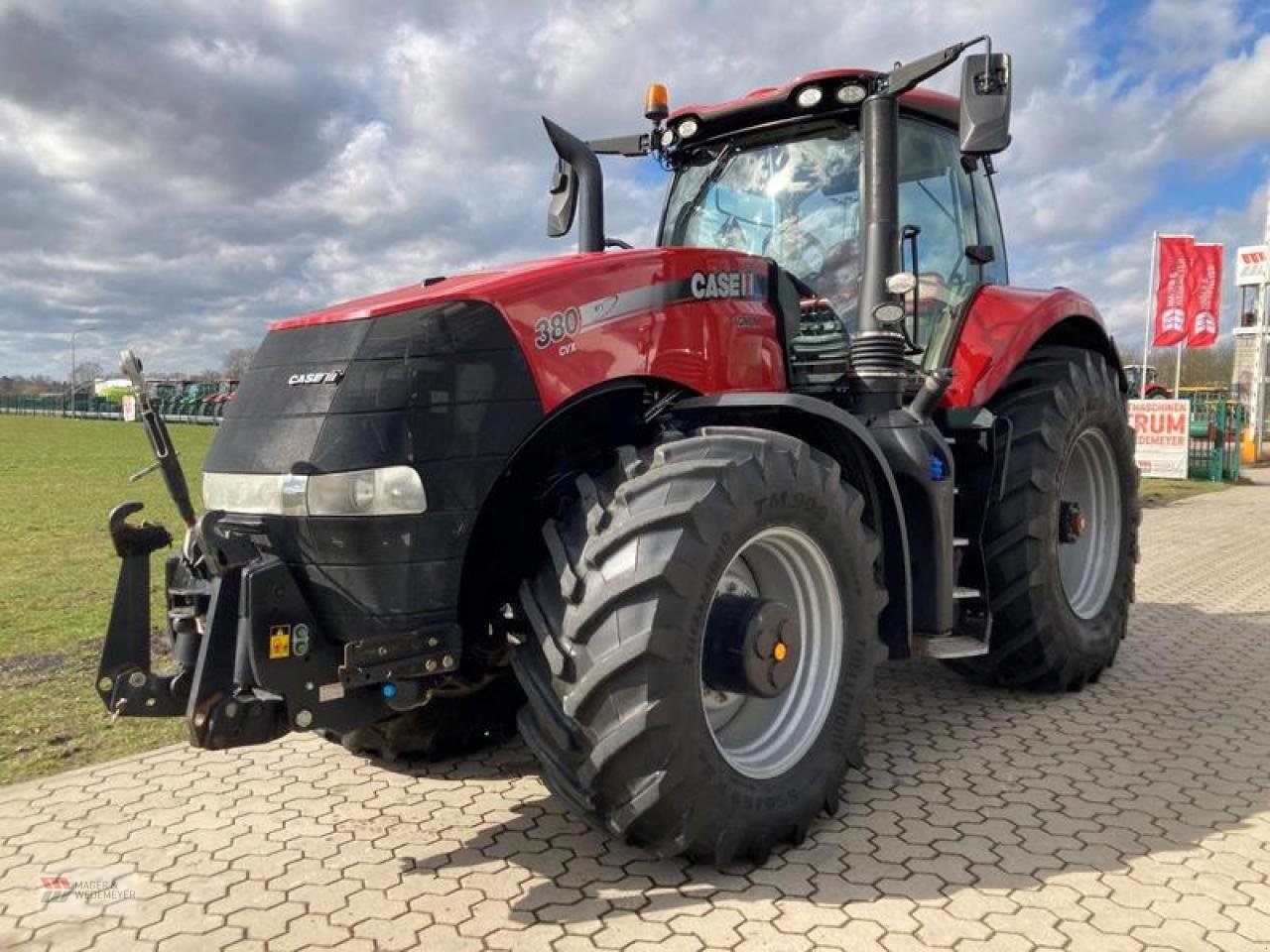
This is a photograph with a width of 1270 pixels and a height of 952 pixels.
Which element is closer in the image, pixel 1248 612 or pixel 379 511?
pixel 379 511

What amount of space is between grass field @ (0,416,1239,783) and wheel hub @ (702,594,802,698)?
2648 mm

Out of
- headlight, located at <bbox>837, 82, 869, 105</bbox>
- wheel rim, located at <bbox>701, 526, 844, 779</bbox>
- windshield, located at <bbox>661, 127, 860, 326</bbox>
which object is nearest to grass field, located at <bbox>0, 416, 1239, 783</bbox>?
wheel rim, located at <bbox>701, 526, 844, 779</bbox>

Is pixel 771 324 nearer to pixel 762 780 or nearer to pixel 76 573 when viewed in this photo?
pixel 762 780

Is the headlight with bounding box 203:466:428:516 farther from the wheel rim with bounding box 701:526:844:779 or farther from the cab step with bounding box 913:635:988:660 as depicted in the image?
the cab step with bounding box 913:635:988:660

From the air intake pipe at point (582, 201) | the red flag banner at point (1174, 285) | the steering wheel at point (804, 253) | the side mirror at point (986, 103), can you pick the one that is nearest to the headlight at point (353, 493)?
the air intake pipe at point (582, 201)

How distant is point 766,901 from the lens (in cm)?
286

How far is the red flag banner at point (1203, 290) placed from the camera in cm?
2219

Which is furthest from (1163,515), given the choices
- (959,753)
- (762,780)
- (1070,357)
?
(762,780)

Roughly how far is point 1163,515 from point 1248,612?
7122 mm

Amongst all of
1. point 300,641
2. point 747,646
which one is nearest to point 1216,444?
point 747,646

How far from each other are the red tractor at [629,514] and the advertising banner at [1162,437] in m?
16.2

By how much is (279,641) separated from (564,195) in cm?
243

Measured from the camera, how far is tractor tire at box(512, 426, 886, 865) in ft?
8.96

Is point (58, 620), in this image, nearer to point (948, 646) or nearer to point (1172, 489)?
point (948, 646)
